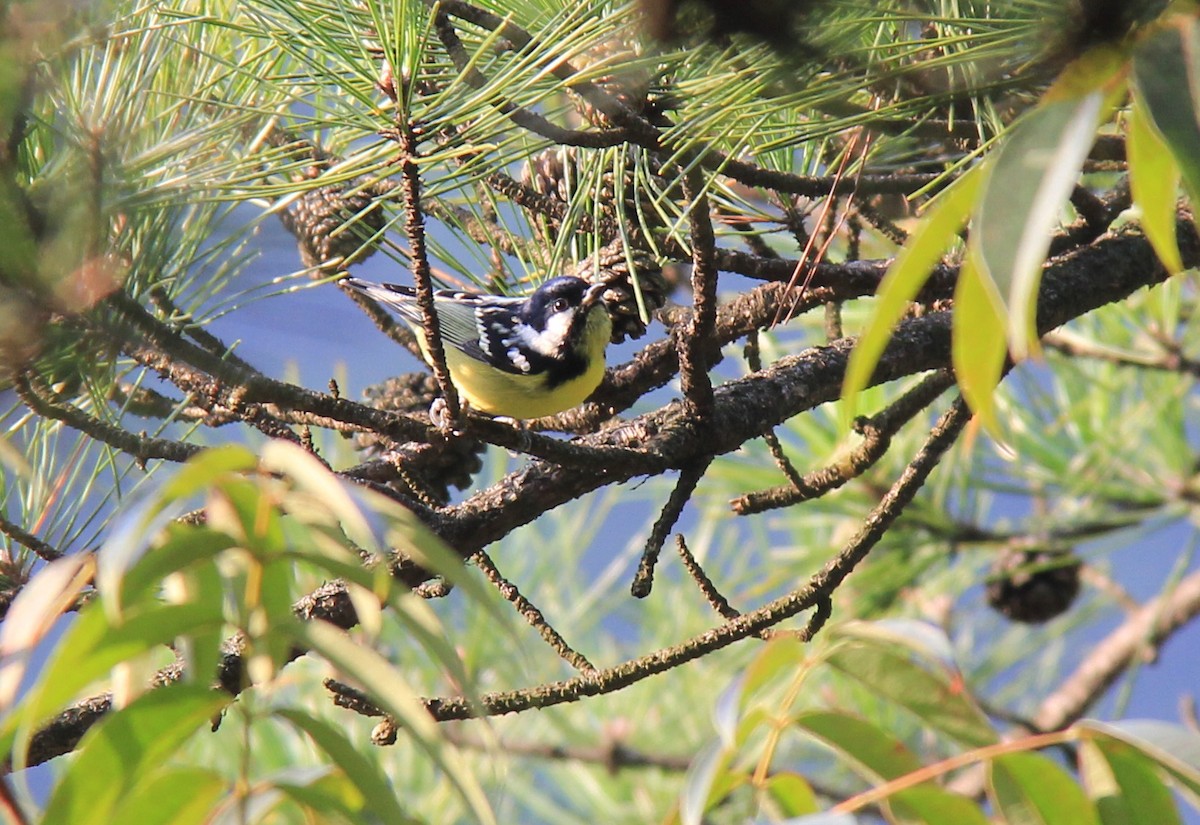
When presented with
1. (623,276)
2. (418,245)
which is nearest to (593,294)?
(623,276)

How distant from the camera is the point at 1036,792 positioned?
0.54 metres

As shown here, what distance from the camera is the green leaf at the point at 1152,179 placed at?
463mm

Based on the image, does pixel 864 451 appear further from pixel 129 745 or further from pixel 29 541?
pixel 129 745

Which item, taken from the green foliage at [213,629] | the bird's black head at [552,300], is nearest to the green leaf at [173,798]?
the green foliage at [213,629]

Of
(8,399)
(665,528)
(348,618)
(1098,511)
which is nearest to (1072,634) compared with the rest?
(1098,511)

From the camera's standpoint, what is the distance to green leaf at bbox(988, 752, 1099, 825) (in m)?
0.54

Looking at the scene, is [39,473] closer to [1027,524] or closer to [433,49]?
[433,49]

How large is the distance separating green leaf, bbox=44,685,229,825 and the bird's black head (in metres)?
1.03

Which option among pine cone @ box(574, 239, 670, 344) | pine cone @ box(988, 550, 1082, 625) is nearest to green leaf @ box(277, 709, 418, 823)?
pine cone @ box(574, 239, 670, 344)

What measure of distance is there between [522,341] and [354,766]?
4.49 feet

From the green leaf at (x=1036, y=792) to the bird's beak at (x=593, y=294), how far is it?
1030 mm

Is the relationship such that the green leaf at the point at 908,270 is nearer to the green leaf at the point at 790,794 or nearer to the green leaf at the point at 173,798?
the green leaf at the point at 790,794

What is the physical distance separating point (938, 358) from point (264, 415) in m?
0.67

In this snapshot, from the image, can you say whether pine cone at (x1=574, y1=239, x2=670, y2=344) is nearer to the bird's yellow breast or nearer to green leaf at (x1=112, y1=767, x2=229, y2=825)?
the bird's yellow breast
